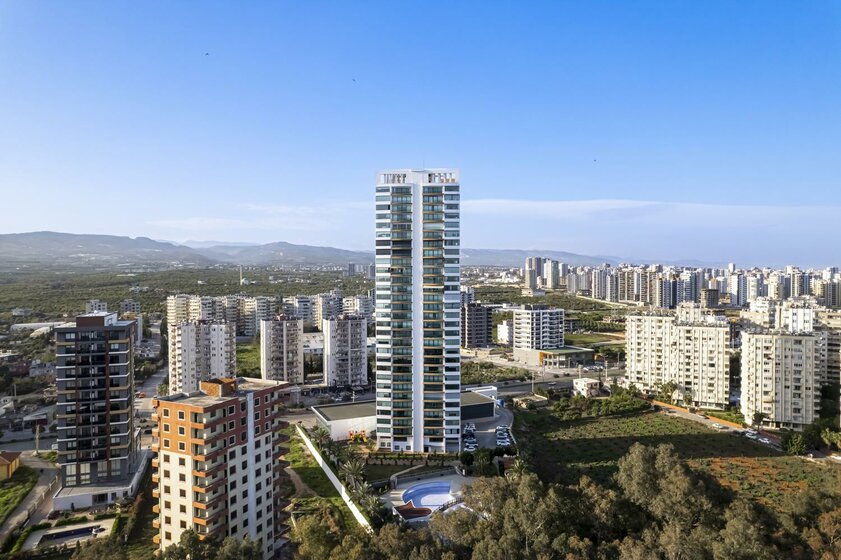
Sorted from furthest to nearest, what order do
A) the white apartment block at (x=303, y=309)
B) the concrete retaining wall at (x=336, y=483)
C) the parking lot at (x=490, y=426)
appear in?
1. the white apartment block at (x=303, y=309)
2. the parking lot at (x=490, y=426)
3. the concrete retaining wall at (x=336, y=483)

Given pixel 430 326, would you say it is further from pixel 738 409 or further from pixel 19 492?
pixel 738 409

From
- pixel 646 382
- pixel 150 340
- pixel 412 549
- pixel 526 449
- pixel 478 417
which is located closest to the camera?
pixel 412 549

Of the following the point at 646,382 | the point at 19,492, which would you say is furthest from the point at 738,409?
the point at 19,492

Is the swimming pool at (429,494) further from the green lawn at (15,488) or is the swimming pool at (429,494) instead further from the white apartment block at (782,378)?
the white apartment block at (782,378)

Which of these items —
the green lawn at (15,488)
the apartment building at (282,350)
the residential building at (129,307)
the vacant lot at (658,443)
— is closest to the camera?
the green lawn at (15,488)

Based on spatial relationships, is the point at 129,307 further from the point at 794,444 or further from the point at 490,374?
the point at 794,444

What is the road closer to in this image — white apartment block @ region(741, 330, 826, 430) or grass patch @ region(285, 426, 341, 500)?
grass patch @ region(285, 426, 341, 500)

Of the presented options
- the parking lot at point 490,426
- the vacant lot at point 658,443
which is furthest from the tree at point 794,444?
the parking lot at point 490,426
